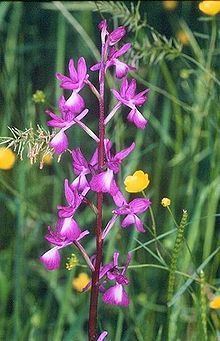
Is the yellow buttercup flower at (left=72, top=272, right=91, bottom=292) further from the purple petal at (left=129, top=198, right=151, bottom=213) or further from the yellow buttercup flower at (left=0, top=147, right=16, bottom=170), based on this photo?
the purple petal at (left=129, top=198, right=151, bottom=213)

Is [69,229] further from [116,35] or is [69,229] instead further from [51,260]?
[116,35]

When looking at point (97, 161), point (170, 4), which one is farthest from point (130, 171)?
point (97, 161)

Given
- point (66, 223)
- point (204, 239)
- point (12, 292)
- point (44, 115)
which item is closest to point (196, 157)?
point (204, 239)

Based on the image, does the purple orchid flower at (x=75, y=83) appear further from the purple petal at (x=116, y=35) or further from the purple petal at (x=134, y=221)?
the purple petal at (x=134, y=221)

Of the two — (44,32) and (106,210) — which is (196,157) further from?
(44,32)

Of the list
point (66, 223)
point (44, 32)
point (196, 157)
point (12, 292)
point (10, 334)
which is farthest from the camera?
point (44, 32)

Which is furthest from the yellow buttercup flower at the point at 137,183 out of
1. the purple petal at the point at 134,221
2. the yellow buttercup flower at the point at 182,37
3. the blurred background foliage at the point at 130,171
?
the yellow buttercup flower at the point at 182,37
